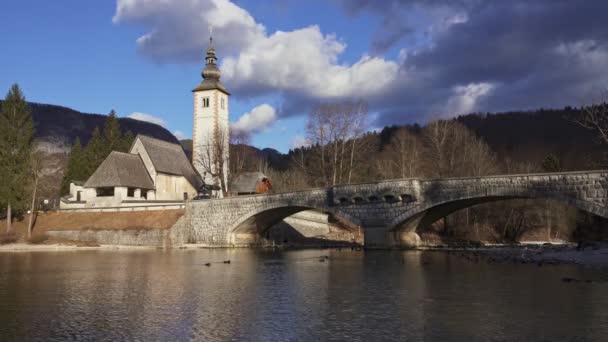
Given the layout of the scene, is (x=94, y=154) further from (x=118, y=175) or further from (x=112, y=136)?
(x=118, y=175)

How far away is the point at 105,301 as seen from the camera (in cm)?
1928

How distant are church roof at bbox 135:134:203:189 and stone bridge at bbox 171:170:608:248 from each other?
16.1 meters

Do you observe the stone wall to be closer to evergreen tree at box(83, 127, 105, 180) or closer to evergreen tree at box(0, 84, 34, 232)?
evergreen tree at box(0, 84, 34, 232)

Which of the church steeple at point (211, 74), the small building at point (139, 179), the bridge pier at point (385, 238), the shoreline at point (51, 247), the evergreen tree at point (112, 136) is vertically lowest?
the shoreline at point (51, 247)

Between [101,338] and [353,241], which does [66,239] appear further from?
[101,338]

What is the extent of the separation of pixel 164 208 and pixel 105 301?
41.0 m

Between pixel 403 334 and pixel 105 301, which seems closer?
pixel 403 334

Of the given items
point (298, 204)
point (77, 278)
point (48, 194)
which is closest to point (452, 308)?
point (77, 278)

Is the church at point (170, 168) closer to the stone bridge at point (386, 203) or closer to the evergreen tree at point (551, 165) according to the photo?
the stone bridge at point (386, 203)

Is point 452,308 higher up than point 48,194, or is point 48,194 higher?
point 48,194

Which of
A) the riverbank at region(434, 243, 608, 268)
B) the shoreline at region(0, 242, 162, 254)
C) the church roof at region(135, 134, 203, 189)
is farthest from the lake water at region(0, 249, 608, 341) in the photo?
the church roof at region(135, 134, 203, 189)

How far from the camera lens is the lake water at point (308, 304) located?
45.7 ft

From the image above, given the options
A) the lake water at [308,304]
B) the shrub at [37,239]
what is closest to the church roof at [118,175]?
the shrub at [37,239]

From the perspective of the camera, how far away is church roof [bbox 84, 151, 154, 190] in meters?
65.4
